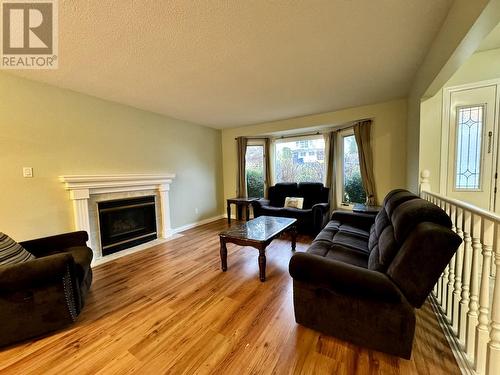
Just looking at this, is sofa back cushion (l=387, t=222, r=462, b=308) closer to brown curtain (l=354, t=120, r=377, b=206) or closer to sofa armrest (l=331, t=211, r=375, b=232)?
sofa armrest (l=331, t=211, r=375, b=232)

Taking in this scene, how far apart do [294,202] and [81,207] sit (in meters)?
3.65

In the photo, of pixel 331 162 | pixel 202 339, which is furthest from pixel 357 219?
pixel 202 339

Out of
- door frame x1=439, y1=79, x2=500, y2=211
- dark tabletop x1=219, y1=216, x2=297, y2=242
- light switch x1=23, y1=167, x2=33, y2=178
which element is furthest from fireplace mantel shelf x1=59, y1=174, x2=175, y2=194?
door frame x1=439, y1=79, x2=500, y2=211

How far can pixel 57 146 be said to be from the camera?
266 centimetres

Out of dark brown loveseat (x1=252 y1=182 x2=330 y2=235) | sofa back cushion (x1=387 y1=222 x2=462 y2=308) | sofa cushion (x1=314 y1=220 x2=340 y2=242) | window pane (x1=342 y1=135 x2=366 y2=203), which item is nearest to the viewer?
sofa back cushion (x1=387 y1=222 x2=462 y2=308)

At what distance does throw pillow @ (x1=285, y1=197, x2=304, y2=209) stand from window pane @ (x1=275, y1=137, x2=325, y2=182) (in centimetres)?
69

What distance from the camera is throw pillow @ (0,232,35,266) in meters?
1.58

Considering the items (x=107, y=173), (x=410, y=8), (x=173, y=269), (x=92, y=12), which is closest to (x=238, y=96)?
(x=92, y=12)

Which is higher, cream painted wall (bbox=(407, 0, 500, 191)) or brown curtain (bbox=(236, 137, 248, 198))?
cream painted wall (bbox=(407, 0, 500, 191))

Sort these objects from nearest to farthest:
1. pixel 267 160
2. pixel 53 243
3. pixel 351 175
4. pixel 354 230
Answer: pixel 53 243 < pixel 354 230 < pixel 351 175 < pixel 267 160

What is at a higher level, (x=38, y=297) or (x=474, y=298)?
(x=474, y=298)

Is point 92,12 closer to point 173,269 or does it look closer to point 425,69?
point 173,269

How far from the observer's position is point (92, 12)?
146cm

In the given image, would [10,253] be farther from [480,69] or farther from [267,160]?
[480,69]
